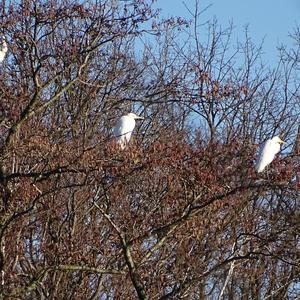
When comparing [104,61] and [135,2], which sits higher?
[104,61]

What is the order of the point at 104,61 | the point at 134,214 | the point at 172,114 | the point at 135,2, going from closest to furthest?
the point at 134,214 < the point at 135,2 < the point at 104,61 < the point at 172,114

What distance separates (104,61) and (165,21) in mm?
4708

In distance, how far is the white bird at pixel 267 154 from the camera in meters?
11.2

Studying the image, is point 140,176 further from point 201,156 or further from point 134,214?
point 201,156

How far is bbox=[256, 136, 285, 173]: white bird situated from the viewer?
440 inches

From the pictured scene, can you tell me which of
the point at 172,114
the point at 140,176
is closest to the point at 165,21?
the point at 140,176

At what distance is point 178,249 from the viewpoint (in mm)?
11430

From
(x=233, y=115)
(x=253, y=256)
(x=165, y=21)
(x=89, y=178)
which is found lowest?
(x=253, y=256)

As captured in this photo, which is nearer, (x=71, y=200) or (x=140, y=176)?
(x=140, y=176)

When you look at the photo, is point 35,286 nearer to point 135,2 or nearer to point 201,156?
point 201,156

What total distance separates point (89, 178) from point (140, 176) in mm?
782

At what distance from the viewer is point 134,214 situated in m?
11.1

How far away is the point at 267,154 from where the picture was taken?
41.1 ft

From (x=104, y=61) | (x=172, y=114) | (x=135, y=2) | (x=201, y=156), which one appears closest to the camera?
(x=201, y=156)
